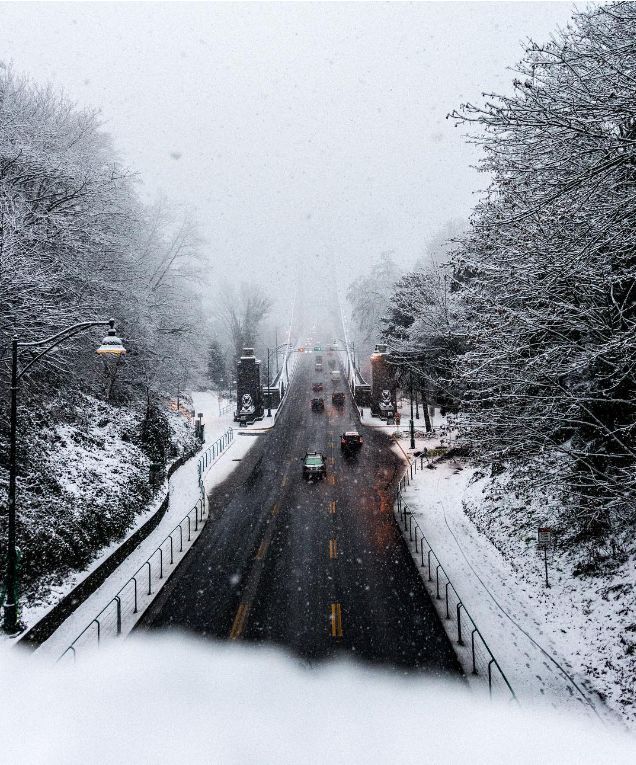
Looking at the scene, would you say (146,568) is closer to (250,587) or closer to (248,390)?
(250,587)

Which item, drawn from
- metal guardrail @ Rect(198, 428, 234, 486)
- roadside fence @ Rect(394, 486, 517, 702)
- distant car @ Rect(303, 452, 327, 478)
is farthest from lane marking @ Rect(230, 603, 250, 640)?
distant car @ Rect(303, 452, 327, 478)

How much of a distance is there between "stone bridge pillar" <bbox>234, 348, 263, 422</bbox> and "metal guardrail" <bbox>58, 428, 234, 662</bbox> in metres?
22.0

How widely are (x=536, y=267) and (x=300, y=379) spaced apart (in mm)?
60315

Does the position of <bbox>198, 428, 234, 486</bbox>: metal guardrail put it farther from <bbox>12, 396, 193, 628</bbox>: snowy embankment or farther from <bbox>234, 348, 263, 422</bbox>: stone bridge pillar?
<bbox>234, 348, 263, 422</bbox>: stone bridge pillar

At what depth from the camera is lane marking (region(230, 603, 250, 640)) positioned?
400 inches

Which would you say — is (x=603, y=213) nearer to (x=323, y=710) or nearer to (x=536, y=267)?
(x=536, y=267)

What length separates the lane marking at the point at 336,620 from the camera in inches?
404

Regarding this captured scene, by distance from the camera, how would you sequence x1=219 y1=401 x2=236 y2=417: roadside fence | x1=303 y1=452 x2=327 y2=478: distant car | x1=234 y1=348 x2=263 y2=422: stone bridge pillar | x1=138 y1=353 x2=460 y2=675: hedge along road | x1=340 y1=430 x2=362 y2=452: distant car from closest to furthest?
x1=138 y1=353 x2=460 y2=675: hedge along road < x1=303 y1=452 x2=327 y2=478: distant car < x1=340 y1=430 x2=362 y2=452: distant car < x1=234 y1=348 x2=263 y2=422: stone bridge pillar < x1=219 y1=401 x2=236 y2=417: roadside fence

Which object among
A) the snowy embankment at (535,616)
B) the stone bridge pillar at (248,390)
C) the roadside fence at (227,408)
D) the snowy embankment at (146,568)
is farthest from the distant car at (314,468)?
the roadside fence at (227,408)

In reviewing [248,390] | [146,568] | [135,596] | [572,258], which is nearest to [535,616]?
[572,258]

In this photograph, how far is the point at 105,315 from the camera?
21703 millimetres

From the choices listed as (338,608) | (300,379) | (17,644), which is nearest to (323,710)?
(338,608)

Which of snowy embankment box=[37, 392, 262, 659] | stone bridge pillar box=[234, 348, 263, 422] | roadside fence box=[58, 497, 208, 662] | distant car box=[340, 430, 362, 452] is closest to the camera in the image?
roadside fence box=[58, 497, 208, 662]

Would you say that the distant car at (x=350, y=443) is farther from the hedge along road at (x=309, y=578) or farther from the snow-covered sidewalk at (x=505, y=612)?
the snow-covered sidewalk at (x=505, y=612)
